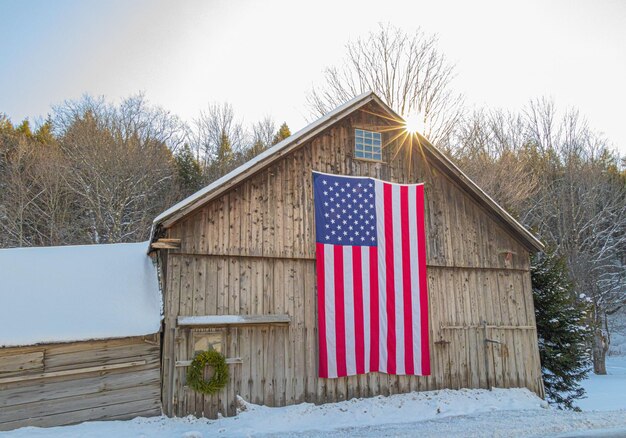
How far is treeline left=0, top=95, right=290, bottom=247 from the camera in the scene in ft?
80.8

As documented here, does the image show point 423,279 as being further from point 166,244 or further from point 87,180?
point 87,180

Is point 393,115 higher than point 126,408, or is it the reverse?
point 393,115

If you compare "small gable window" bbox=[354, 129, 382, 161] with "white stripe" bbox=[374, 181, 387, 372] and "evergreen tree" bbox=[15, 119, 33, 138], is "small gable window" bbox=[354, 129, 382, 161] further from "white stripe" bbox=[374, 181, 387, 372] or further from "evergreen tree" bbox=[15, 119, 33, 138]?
"evergreen tree" bbox=[15, 119, 33, 138]

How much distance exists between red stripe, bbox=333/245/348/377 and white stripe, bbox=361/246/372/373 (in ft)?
1.92

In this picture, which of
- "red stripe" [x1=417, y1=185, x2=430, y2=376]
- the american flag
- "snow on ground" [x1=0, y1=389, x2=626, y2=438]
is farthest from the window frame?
"snow on ground" [x1=0, y1=389, x2=626, y2=438]

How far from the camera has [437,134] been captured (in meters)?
25.4

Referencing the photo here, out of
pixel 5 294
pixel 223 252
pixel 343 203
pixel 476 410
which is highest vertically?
pixel 343 203

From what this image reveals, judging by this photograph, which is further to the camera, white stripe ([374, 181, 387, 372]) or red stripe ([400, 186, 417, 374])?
red stripe ([400, 186, 417, 374])

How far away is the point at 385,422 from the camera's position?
1030cm

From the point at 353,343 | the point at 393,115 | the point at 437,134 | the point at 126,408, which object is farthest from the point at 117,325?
the point at 437,134

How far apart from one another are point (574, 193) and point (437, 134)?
35.1 ft

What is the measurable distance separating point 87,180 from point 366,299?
1974cm

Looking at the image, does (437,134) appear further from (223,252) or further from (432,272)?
(223,252)

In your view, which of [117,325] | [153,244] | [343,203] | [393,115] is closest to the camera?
[117,325]
